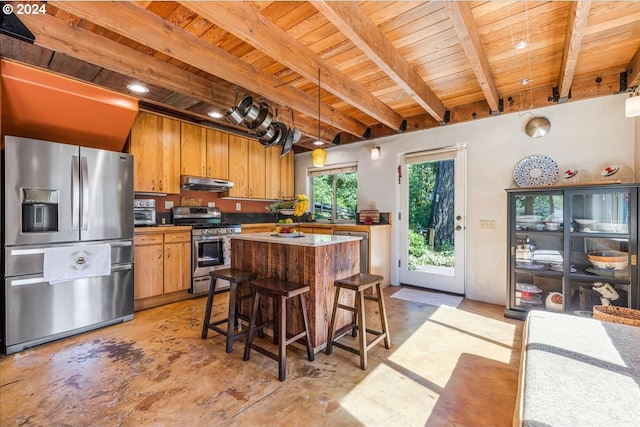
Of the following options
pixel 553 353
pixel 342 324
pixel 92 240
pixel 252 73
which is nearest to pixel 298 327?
pixel 342 324

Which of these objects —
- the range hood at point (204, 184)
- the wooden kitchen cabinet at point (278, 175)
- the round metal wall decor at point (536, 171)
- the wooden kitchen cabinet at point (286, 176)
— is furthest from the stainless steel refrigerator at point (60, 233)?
the round metal wall decor at point (536, 171)

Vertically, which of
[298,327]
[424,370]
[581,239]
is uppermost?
[581,239]

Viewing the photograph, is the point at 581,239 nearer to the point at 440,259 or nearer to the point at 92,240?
the point at 440,259

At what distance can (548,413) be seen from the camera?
92cm

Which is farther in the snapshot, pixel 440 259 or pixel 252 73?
pixel 440 259

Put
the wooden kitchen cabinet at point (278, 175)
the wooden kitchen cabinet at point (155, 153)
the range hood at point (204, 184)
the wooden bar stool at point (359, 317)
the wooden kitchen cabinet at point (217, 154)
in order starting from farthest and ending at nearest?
1. the wooden kitchen cabinet at point (278, 175)
2. the wooden kitchen cabinet at point (217, 154)
3. the range hood at point (204, 184)
4. the wooden kitchen cabinet at point (155, 153)
5. the wooden bar stool at point (359, 317)

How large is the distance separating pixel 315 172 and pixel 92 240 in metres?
3.64

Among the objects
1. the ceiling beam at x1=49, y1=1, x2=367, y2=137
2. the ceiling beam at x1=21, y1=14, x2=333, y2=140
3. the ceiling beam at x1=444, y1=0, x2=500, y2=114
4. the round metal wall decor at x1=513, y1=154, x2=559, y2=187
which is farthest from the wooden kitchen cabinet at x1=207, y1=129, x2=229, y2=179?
the round metal wall decor at x1=513, y1=154, x2=559, y2=187

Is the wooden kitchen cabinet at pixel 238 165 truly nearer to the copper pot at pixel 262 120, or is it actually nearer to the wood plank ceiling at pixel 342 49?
the wood plank ceiling at pixel 342 49

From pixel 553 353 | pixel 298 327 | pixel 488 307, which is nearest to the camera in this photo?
pixel 553 353

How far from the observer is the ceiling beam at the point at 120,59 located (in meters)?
1.93

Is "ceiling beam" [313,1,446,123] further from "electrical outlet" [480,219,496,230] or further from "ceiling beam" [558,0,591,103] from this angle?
"electrical outlet" [480,219,496,230]

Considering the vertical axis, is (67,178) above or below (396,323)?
above

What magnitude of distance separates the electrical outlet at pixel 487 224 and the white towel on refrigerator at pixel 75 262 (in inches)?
167
